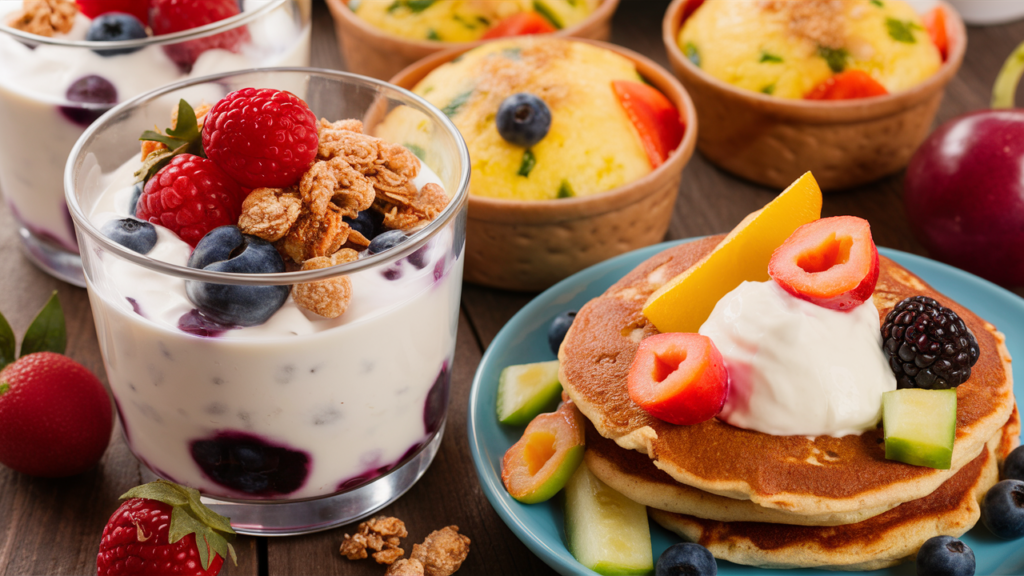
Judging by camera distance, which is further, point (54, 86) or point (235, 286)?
point (54, 86)

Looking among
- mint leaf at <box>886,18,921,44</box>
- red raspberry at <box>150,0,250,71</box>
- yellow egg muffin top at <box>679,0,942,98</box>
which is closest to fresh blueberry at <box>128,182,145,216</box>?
red raspberry at <box>150,0,250,71</box>

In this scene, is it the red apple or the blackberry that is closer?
the blackberry

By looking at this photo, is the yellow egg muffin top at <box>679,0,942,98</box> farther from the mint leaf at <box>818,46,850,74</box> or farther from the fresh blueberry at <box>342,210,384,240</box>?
the fresh blueberry at <box>342,210,384,240</box>

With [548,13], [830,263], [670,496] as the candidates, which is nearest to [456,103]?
[548,13]

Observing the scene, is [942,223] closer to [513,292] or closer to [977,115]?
[977,115]

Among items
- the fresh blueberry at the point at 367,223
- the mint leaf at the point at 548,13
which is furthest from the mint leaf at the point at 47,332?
the mint leaf at the point at 548,13

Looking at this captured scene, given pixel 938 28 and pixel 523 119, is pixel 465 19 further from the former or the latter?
pixel 938 28

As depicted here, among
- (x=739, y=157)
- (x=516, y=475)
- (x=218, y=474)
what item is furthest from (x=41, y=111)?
(x=739, y=157)
